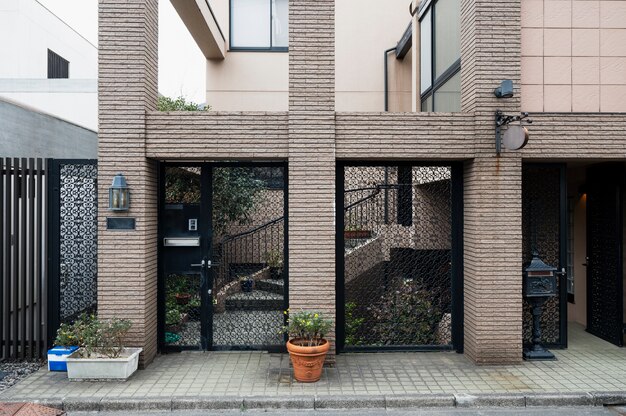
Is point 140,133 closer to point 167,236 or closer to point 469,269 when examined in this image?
point 167,236

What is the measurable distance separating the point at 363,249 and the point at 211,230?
8.44ft

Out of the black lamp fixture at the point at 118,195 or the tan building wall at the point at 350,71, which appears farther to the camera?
the tan building wall at the point at 350,71

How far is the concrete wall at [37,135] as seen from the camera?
332 inches

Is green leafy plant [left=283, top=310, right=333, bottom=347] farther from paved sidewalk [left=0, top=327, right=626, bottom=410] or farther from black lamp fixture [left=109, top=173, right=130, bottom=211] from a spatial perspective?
black lamp fixture [left=109, top=173, right=130, bottom=211]

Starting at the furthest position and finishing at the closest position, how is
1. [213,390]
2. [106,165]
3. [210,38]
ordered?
1. [210,38]
2. [106,165]
3. [213,390]

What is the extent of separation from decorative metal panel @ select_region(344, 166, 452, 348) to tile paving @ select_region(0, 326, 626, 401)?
0.43 metres

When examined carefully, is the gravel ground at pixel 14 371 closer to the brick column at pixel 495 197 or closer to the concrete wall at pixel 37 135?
the concrete wall at pixel 37 135

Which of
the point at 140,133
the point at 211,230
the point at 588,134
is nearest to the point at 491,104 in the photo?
the point at 588,134

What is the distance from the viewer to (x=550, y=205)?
302 inches

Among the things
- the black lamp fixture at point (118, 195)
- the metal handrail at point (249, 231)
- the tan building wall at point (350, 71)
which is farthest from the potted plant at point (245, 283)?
the tan building wall at point (350, 71)

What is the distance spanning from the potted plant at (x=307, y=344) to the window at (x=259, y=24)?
8945mm

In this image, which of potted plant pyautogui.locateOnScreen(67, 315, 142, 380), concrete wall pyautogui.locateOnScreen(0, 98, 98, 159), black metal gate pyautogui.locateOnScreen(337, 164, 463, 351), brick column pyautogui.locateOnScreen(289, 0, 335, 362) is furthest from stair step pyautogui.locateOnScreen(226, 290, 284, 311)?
concrete wall pyautogui.locateOnScreen(0, 98, 98, 159)

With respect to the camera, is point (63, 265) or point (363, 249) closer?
point (63, 265)

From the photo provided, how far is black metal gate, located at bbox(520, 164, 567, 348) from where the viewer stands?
7.53 m
